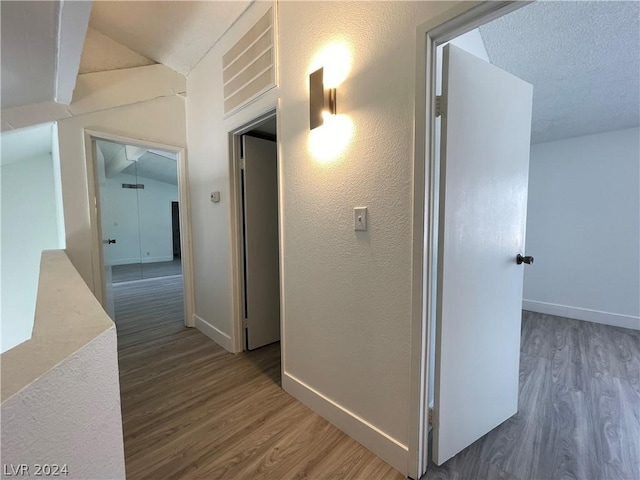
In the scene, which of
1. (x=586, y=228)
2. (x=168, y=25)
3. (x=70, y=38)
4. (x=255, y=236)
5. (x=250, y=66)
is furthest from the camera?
(x=586, y=228)

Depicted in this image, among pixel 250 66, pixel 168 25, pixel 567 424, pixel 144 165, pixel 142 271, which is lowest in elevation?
pixel 567 424

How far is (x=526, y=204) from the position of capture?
1.68 meters

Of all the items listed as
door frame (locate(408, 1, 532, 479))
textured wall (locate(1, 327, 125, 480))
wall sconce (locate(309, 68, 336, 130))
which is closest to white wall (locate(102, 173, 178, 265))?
wall sconce (locate(309, 68, 336, 130))

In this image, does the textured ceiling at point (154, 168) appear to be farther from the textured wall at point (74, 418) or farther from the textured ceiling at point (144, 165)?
the textured wall at point (74, 418)

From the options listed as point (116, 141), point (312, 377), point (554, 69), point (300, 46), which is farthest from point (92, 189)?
point (554, 69)

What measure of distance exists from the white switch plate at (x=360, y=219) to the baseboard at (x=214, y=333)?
1827 millimetres

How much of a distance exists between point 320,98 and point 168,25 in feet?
5.90

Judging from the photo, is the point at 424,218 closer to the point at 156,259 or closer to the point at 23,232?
the point at 23,232

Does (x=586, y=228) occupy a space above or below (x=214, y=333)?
above

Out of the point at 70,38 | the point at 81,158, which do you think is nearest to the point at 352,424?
the point at 70,38

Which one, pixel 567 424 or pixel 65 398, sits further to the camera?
pixel 567 424

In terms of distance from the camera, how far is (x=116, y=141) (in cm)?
273

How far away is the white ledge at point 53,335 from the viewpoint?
522 mm

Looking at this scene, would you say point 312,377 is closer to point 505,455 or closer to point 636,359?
point 505,455
